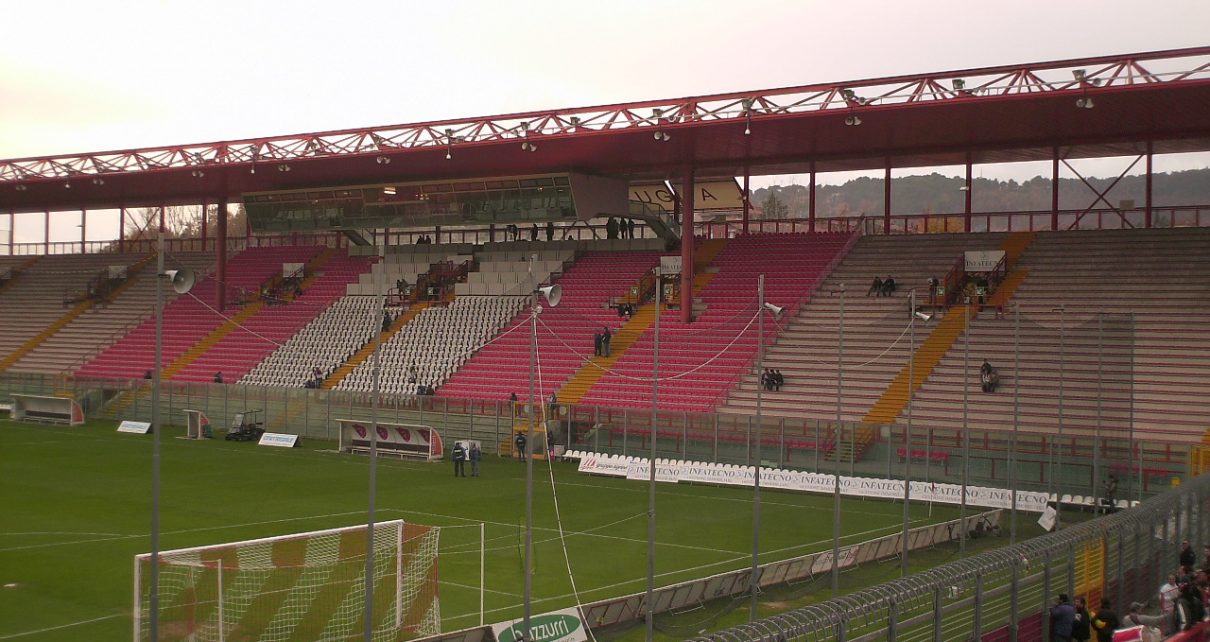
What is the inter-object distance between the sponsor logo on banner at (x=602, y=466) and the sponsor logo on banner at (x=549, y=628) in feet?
71.6

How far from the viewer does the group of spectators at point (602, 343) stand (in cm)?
4838

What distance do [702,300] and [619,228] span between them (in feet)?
32.8

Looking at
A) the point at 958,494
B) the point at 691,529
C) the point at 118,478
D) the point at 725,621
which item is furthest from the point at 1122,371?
the point at 118,478

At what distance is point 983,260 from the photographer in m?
46.6

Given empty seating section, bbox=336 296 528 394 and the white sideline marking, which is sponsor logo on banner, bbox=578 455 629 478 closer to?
empty seating section, bbox=336 296 528 394

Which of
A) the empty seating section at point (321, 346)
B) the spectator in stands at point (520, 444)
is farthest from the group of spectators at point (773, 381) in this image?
the empty seating section at point (321, 346)

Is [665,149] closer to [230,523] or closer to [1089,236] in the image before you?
[1089,236]

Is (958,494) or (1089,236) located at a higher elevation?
(1089,236)

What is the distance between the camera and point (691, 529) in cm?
3008

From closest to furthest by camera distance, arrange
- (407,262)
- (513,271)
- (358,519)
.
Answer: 1. (358,519)
2. (513,271)
3. (407,262)

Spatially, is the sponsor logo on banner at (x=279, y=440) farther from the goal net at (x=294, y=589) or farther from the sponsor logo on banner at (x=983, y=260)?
the sponsor logo on banner at (x=983, y=260)

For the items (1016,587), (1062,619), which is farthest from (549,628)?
(1062,619)

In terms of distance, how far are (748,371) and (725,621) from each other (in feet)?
80.2

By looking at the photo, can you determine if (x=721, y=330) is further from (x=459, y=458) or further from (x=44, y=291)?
(x=44, y=291)
